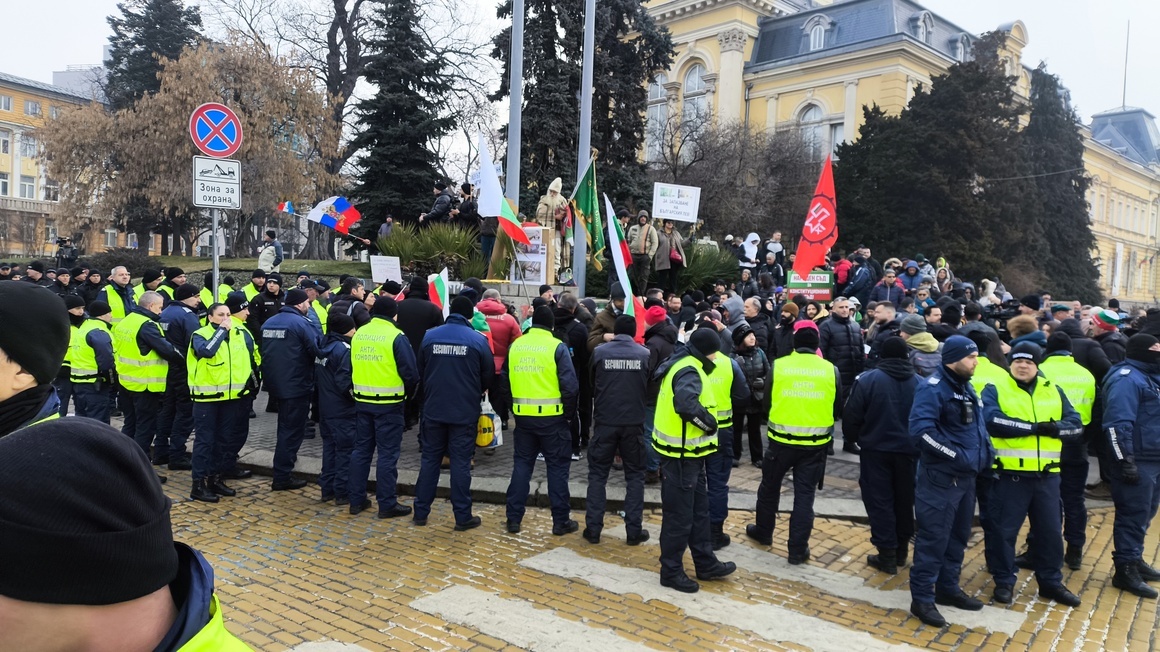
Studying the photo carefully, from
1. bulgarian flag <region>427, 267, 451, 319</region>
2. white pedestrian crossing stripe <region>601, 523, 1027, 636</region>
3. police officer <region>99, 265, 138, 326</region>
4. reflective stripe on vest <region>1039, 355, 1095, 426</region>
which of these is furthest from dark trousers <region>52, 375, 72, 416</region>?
reflective stripe on vest <region>1039, 355, 1095, 426</region>

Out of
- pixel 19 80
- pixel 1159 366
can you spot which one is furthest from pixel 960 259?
pixel 19 80

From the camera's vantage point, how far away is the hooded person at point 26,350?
225cm

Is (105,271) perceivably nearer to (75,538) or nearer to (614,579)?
(614,579)

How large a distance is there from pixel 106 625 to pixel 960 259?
3713 centimetres

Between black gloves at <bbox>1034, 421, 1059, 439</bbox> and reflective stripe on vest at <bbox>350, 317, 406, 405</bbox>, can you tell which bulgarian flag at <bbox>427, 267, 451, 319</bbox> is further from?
black gloves at <bbox>1034, 421, 1059, 439</bbox>

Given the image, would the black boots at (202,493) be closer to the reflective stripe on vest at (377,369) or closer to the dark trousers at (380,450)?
the dark trousers at (380,450)

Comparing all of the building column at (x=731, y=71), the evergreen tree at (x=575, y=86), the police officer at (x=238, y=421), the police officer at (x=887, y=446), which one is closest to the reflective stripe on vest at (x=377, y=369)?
the police officer at (x=238, y=421)

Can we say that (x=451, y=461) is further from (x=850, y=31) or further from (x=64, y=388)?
(x=850, y=31)

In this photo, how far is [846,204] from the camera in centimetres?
3578

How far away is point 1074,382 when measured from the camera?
6531 millimetres

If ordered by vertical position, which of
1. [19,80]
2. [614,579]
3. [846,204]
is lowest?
[614,579]

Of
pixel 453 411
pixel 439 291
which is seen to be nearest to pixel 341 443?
pixel 453 411

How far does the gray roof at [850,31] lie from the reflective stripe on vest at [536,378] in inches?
1937

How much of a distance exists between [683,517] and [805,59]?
2042 inches
